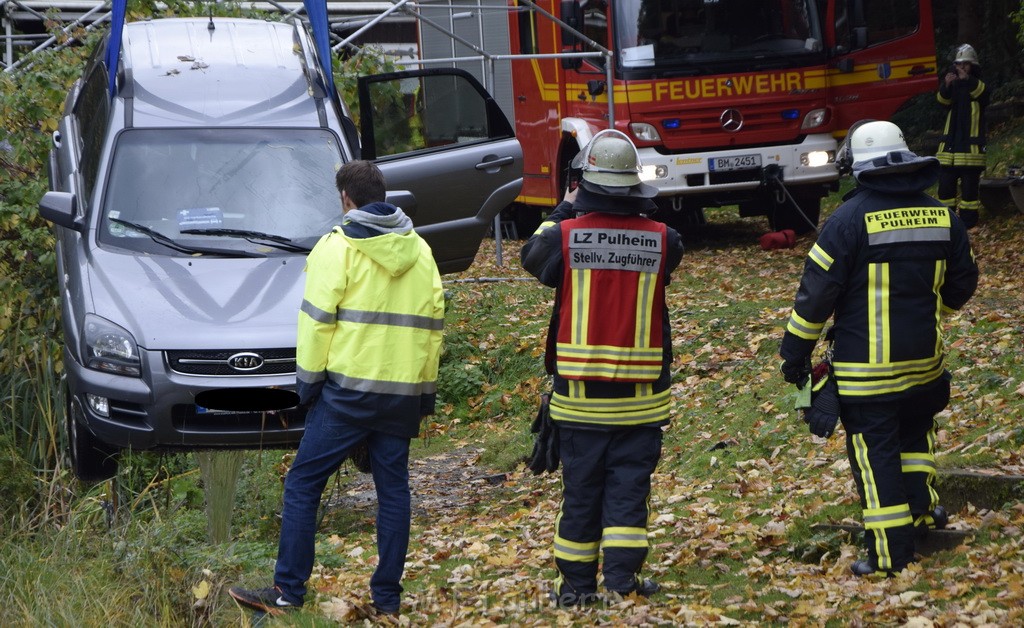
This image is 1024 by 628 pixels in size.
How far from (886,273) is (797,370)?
A: 0.53m

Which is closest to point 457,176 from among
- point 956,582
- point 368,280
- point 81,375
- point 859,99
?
point 81,375

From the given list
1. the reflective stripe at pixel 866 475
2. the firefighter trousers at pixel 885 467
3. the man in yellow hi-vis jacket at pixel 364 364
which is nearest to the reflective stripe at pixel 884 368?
the firefighter trousers at pixel 885 467

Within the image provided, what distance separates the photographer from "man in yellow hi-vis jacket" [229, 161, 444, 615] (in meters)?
5.03

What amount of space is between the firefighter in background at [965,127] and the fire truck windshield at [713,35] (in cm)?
141

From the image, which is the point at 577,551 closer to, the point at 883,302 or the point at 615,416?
the point at 615,416

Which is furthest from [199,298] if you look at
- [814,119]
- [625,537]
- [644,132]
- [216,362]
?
[814,119]

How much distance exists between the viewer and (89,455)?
6.96m

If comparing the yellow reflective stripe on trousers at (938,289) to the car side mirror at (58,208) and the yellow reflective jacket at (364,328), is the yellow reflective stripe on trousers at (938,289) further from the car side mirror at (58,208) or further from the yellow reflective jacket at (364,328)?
the car side mirror at (58,208)

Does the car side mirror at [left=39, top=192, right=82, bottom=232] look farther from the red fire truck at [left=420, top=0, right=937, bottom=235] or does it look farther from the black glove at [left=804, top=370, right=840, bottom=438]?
the red fire truck at [left=420, top=0, right=937, bottom=235]

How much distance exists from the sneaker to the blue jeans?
3 centimetres

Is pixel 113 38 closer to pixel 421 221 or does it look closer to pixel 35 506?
pixel 421 221

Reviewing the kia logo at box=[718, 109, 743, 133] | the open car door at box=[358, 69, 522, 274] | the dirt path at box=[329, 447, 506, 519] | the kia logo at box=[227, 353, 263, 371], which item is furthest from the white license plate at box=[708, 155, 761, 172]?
the kia logo at box=[227, 353, 263, 371]

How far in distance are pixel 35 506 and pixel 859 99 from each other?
9621 mm

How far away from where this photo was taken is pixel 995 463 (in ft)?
20.5
